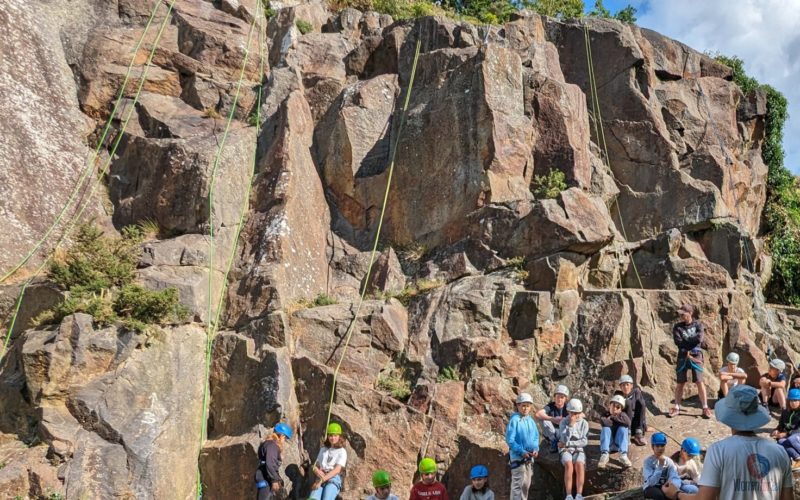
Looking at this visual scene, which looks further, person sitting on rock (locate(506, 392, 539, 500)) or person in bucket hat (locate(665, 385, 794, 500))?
person sitting on rock (locate(506, 392, 539, 500))

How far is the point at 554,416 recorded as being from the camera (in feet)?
39.4

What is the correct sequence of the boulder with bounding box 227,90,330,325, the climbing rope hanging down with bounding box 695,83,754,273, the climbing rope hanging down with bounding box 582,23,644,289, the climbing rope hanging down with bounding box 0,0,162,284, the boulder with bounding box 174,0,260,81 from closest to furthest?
1. the boulder with bounding box 227,90,330,325
2. the climbing rope hanging down with bounding box 0,0,162,284
3. the climbing rope hanging down with bounding box 695,83,754,273
4. the climbing rope hanging down with bounding box 582,23,644,289
5. the boulder with bounding box 174,0,260,81

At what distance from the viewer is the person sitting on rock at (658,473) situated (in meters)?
8.42

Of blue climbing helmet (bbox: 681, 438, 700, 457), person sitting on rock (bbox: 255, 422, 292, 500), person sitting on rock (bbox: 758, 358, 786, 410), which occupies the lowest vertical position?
person sitting on rock (bbox: 255, 422, 292, 500)

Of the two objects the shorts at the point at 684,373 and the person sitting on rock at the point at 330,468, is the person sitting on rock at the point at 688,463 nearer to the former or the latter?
the shorts at the point at 684,373

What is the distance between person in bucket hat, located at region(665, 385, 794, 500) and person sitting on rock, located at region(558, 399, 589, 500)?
19.7 ft

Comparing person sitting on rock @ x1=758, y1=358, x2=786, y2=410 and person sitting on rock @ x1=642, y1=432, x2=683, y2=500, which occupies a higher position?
person sitting on rock @ x1=758, y1=358, x2=786, y2=410

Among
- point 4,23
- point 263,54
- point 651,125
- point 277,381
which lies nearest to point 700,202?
point 651,125

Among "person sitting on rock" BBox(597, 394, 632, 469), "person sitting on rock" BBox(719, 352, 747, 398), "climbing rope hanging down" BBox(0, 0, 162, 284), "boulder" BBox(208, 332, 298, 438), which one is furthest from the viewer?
"climbing rope hanging down" BBox(0, 0, 162, 284)

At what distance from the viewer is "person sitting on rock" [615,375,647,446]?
476 inches

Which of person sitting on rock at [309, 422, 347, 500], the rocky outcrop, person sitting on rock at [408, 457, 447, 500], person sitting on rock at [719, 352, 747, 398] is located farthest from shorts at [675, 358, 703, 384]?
the rocky outcrop

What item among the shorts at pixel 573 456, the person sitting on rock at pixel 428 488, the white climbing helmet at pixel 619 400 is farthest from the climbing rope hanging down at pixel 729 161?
the person sitting on rock at pixel 428 488

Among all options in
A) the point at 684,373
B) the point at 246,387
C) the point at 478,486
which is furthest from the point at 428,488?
the point at 684,373

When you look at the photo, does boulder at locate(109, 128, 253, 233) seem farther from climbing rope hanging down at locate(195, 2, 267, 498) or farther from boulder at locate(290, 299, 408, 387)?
boulder at locate(290, 299, 408, 387)
